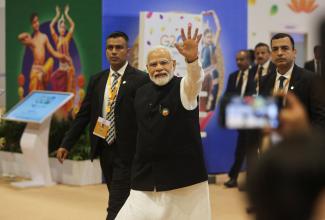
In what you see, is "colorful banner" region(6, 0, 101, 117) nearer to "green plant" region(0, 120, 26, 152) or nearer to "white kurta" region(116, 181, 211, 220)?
"green plant" region(0, 120, 26, 152)

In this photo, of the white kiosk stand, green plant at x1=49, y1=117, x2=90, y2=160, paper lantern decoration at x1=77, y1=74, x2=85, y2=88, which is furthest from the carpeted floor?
paper lantern decoration at x1=77, y1=74, x2=85, y2=88

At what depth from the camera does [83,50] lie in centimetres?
859

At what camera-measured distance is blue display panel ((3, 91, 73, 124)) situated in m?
7.90

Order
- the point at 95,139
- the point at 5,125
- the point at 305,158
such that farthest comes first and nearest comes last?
the point at 5,125 < the point at 95,139 < the point at 305,158

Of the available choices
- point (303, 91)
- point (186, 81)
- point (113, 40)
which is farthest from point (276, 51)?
point (113, 40)

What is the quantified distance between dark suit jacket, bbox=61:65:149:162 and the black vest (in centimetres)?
71

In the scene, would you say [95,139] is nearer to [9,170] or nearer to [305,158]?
[305,158]

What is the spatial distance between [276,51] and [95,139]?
1.51 metres

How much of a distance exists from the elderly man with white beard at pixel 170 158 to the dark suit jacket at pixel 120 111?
70 centimetres

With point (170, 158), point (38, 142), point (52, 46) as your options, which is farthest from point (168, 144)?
point (52, 46)

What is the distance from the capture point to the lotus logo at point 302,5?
10.2 meters

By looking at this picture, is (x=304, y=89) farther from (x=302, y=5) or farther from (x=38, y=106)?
(x=302, y=5)

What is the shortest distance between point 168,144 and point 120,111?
3.07 ft

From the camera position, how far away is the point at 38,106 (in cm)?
823
